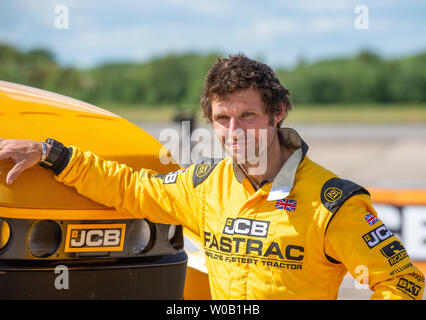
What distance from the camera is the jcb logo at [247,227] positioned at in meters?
2.27

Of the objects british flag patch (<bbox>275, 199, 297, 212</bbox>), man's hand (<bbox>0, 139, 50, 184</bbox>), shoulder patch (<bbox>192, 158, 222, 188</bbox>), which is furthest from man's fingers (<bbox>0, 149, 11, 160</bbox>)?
british flag patch (<bbox>275, 199, 297, 212</bbox>)

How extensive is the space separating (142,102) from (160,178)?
60.0m

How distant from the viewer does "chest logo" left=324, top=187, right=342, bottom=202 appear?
7.17 feet

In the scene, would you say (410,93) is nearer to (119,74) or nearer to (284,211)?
(119,74)

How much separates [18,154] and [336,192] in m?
1.23

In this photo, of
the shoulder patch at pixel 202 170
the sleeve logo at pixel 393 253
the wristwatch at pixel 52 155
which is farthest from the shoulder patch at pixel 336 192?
the wristwatch at pixel 52 155

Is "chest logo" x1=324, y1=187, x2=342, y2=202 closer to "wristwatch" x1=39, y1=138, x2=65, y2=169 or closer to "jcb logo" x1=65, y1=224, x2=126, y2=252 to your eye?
"jcb logo" x1=65, y1=224, x2=126, y2=252

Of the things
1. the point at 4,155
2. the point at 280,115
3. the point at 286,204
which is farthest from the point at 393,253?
the point at 4,155

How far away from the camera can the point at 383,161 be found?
18.6 meters

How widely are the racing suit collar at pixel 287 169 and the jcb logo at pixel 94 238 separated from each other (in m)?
0.56

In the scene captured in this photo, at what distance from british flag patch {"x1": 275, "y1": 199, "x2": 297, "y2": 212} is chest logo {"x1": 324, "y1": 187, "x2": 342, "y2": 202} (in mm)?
131

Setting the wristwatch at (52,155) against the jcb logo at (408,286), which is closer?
the jcb logo at (408,286)

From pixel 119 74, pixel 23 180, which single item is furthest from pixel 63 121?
pixel 119 74

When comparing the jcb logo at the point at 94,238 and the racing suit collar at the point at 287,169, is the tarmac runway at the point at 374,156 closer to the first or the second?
the racing suit collar at the point at 287,169
